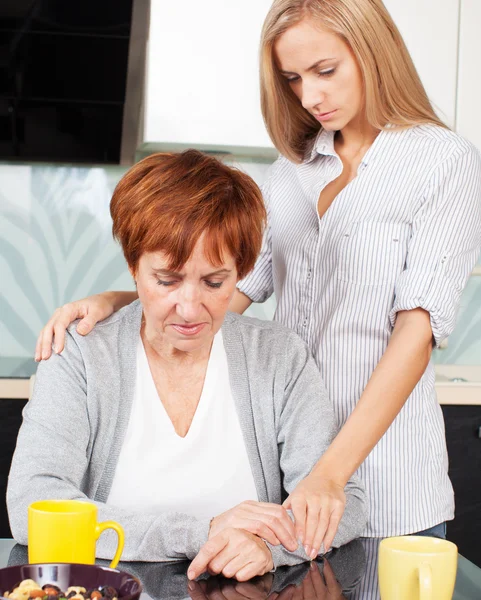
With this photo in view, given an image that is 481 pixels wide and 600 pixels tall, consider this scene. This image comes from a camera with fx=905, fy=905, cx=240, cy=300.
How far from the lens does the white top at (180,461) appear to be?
126 centimetres

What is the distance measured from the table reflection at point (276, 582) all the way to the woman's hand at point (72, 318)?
1.00 feet

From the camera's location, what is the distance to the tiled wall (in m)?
3.02

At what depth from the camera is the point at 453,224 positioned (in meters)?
1.40

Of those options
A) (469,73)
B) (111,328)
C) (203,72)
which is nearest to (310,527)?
(111,328)

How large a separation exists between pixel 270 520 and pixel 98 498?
1.00 ft

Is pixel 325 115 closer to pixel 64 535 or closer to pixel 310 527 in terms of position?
pixel 310 527

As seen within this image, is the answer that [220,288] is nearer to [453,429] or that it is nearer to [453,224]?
[453,224]

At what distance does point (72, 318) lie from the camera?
4.44ft

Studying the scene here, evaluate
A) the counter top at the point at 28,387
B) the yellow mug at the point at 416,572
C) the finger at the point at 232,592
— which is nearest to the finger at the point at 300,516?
the finger at the point at 232,592

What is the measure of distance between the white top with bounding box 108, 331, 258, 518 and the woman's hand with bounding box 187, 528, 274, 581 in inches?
9.0

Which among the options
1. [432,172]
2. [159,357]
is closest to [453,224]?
[432,172]

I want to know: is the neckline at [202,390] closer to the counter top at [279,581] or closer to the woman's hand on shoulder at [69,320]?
the woman's hand on shoulder at [69,320]

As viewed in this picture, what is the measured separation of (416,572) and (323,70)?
2.87 feet

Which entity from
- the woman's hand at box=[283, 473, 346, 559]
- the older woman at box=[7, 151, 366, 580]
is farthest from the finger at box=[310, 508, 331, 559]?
the older woman at box=[7, 151, 366, 580]
